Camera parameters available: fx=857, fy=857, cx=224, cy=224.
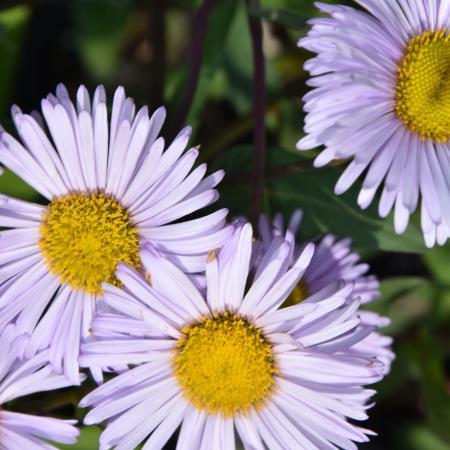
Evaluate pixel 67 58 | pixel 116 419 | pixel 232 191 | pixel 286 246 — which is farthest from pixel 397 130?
pixel 67 58

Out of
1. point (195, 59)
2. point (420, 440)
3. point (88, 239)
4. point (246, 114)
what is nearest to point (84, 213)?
point (88, 239)

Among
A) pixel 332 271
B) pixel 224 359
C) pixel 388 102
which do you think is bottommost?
pixel 224 359

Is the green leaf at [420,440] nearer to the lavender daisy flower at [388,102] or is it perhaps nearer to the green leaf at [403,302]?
the green leaf at [403,302]

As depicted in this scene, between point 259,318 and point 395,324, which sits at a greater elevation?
point 395,324

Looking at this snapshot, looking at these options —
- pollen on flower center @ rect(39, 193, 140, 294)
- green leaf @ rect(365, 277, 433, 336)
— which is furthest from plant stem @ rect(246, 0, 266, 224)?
green leaf @ rect(365, 277, 433, 336)

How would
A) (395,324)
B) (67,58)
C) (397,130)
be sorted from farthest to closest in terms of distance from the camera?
(67,58) < (395,324) < (397,130)

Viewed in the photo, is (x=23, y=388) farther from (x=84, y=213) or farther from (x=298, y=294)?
(x=298, y=294)

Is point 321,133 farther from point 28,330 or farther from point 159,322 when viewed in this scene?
point 28,330
